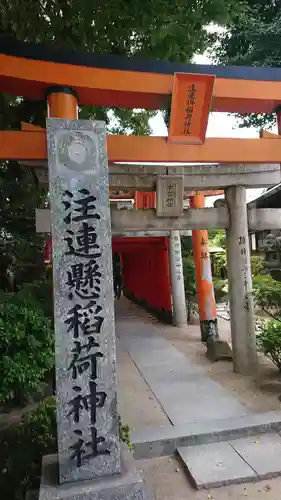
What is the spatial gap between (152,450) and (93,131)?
11.0ft

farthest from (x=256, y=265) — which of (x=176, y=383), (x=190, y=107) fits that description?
(x=190, y=107)

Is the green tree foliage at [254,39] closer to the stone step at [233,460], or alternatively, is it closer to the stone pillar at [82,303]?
the stone pillar at [82,303]

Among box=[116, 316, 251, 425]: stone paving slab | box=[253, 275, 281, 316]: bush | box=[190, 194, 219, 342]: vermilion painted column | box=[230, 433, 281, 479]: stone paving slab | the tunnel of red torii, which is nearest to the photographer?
box=[230, 433, 281, 479]: stone paving slab

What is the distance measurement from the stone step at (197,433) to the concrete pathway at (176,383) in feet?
0.76

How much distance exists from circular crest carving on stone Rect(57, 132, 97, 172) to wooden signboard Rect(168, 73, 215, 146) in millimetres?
2442

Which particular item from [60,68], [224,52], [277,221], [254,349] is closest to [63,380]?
[60,68]

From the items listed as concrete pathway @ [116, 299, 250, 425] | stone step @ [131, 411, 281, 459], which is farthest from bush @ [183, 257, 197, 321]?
stone step @ [131, 411, 281, 459]

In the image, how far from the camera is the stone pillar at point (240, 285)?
6.08 meters

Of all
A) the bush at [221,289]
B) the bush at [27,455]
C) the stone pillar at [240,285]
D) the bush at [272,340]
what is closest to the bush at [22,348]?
the bush at [27,455]

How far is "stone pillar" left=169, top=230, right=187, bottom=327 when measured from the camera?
10.8 m

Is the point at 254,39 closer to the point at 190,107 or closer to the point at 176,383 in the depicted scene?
the point at 190,107

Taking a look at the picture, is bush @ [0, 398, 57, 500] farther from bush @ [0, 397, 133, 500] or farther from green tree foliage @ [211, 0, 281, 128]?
green tree foliage @ [211, 0, 281, 128]

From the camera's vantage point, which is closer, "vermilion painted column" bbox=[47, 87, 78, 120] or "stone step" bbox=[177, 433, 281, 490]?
"stone step" bbox=[177, 433, 281, 490]

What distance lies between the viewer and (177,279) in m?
10.9
